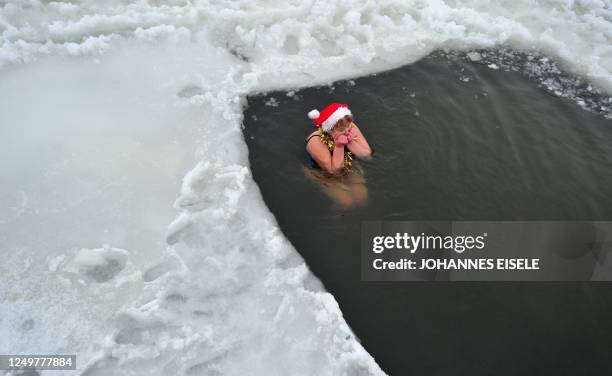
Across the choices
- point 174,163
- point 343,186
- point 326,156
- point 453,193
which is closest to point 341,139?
point 326,156

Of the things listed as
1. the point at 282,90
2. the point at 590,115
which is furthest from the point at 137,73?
the point at 590,115

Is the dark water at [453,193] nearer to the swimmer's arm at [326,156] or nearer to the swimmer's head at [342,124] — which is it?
the swimmer's arm at [326,156]

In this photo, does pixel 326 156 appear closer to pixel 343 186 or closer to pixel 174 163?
pixel 343 186

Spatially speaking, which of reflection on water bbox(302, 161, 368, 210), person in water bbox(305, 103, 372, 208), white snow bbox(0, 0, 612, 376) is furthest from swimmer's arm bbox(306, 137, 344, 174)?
white snow bbox(0, 0, 612, 376)

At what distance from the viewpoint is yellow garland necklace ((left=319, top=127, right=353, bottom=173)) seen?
15.7 feet

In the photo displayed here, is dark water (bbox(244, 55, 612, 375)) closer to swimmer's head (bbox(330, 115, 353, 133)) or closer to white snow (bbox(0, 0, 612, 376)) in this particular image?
white snow (bbox(0, 0, 612, 376))

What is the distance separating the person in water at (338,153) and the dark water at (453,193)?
104 mm

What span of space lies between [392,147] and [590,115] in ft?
8.71

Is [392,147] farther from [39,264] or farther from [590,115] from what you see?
[39,264]

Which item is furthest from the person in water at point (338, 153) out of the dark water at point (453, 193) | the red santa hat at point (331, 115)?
the dark water at point (453, 193)

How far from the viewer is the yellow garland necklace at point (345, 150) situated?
4797 millimetres

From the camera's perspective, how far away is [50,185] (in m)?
4.44

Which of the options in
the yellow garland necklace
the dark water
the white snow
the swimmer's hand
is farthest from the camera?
the yellow garland necklace

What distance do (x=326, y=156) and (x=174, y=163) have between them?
5.07 ft
